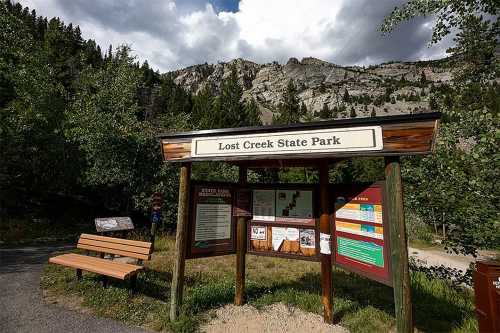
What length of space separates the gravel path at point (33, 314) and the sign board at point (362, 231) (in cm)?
318

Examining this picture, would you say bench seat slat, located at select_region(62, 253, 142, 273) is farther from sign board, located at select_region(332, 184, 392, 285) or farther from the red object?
the red object

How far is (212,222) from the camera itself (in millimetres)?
4902

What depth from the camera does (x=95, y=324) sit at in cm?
409

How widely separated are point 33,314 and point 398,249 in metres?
5.24

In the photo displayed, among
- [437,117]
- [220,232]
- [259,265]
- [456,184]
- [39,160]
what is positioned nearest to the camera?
[437,117]

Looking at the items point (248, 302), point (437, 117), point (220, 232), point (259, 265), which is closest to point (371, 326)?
point (248, 302)

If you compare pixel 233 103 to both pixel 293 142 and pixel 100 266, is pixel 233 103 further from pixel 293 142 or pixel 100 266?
pixel 293 142

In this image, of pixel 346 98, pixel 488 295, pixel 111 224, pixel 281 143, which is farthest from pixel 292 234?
pixel 346 98

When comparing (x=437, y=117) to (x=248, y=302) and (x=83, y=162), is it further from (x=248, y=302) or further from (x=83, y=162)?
(x=83, y=162)

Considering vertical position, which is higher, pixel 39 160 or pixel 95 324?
pixel 39 160

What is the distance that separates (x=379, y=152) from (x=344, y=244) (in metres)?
1.61

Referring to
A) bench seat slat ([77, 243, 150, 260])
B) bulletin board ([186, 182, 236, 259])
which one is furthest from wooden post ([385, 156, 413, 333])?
bench seat slat ([77, 243, 150, 260])

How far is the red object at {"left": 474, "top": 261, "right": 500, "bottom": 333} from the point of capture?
2.83 meters

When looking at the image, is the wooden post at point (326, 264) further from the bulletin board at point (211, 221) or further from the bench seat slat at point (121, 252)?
the bench seat slat at point (121, 252)
